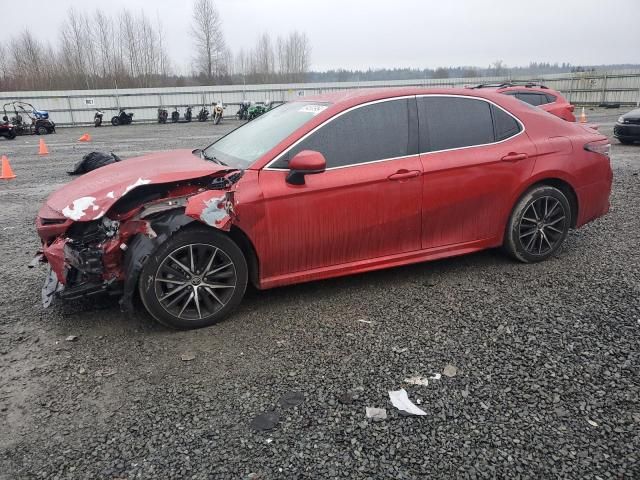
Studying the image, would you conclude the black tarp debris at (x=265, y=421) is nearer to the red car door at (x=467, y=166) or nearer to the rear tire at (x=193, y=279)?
the rear tire at (x=193, y=279)

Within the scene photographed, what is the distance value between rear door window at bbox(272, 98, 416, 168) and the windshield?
214 millimetres

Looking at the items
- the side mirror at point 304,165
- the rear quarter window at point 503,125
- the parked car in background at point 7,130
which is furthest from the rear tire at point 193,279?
the parked car in background at point 7,130

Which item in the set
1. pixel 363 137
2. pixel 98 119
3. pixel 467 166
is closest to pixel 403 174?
pixel 363 137

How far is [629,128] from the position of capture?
43.1ft

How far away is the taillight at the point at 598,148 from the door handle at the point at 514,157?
0.81 m

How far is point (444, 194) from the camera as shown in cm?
414

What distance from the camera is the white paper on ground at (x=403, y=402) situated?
8.75ft

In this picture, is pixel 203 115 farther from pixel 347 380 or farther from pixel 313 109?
pixel 347 380

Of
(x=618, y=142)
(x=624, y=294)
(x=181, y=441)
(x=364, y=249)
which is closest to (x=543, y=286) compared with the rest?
(x=624, y=294)

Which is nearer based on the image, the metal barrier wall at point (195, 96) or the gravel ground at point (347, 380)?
the gravel ground at point (347, 380)

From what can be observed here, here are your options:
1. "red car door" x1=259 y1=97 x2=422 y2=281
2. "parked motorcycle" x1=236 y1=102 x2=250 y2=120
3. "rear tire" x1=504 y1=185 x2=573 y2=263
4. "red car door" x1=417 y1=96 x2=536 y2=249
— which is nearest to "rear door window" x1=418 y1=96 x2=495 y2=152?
"red car door" x1=417 y1=96 x2=536 y2=249

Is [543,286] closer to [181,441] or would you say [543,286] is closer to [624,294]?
[624,294]

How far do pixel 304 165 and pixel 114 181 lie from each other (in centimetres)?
146

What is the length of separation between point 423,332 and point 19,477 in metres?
2.56
